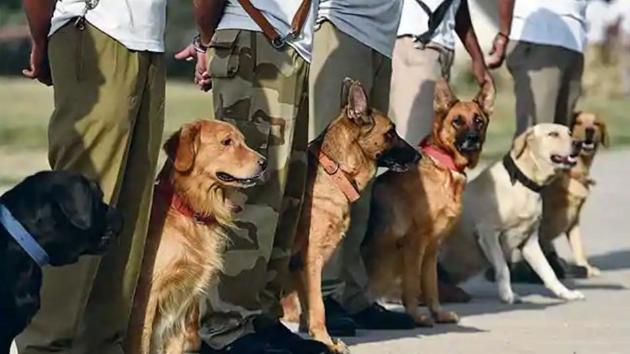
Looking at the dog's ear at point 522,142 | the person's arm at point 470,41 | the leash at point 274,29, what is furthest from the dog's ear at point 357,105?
the dog's ear at point 522,142

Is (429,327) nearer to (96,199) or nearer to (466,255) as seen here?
(466,255)

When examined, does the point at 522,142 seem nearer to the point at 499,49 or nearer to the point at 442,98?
the point at 499,49

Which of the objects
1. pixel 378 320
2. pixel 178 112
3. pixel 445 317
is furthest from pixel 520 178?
pixel 178 112

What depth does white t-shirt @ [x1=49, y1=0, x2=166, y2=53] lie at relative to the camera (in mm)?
5406

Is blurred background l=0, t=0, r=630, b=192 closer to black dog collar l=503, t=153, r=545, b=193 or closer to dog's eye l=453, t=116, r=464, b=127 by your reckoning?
black dog collar l=503, t=153, r=545, b=193

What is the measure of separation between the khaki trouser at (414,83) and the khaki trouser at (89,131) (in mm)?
2839

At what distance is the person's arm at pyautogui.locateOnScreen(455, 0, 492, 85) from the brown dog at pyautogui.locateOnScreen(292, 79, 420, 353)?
1490mm

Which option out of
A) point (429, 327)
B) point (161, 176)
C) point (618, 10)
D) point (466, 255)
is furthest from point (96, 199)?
point (618, 10)

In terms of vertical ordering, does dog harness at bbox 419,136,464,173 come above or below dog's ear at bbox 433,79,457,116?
below

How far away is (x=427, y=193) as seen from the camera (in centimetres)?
789

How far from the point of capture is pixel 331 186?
683cm

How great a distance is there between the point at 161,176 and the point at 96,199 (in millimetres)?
1044

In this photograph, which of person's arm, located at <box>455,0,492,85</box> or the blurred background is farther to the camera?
the blurred background

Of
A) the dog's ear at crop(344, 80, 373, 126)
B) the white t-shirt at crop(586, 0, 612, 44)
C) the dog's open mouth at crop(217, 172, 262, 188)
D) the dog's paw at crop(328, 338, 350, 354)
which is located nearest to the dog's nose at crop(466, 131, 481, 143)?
the dog's ear at crop(344, 80, 373, 126)
